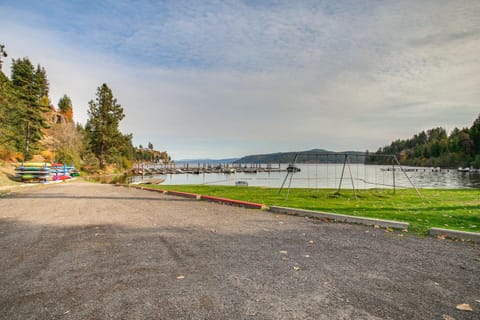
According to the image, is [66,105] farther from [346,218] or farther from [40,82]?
[346,218]

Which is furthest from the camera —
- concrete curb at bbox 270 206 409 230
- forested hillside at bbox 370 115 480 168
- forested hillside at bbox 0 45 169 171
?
forested hillside at bbox 370 115 480 168

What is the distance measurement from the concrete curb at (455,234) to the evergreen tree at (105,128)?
57.4 meters

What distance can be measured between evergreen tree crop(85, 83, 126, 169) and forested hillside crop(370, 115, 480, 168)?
3656 inches

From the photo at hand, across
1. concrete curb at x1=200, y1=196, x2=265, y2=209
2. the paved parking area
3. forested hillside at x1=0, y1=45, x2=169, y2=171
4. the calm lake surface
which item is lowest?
the calm lake surface

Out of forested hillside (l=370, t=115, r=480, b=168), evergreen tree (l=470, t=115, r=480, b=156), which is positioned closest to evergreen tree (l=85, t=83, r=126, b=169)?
forested hillside (l=370, t=115, r=480, b=168)

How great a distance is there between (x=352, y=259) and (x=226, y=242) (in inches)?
92.1

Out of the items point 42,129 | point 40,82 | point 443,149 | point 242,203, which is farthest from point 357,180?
point 443,149

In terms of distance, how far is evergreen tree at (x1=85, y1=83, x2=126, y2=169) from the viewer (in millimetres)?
53438

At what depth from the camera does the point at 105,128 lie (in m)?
53.5

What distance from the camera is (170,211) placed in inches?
349

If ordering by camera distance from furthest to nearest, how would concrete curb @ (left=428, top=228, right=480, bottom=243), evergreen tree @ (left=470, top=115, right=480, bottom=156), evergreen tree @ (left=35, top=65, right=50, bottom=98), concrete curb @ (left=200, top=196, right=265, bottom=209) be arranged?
evergreen tree @ (left=470, top=115, right=480, bottom=156) → evergreen tree @ (left=35, top=65, right=50, bottom=98) → concrete curb @ (left=200, top=196, right=265, bottom=209) → concrete curb @ (left=428, top=228, right=480, bottom=243)

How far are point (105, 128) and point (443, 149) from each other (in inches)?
5613

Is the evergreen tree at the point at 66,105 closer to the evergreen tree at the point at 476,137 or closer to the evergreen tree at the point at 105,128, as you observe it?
the evergreen tree at the point at 105,128

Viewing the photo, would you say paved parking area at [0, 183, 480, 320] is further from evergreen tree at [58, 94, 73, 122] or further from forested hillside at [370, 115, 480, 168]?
evergreen tree at [58, 94, 73, 122]
